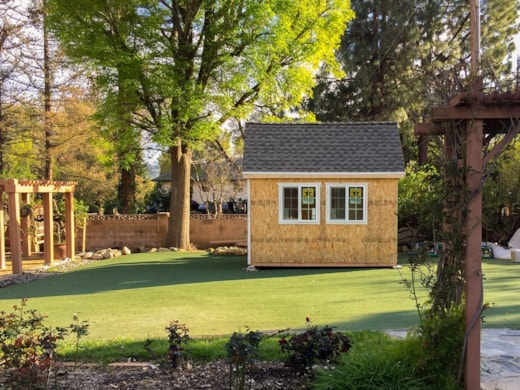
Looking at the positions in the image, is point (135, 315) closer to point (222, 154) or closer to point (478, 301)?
point (478, 301)

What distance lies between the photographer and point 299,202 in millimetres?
11906

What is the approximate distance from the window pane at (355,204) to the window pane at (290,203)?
145 cm

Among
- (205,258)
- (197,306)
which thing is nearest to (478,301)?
(197,306)

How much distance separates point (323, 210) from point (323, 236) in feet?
2.31

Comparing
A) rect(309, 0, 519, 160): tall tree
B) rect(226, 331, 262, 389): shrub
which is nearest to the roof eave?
rect(226, 331, 262, 389): shrub

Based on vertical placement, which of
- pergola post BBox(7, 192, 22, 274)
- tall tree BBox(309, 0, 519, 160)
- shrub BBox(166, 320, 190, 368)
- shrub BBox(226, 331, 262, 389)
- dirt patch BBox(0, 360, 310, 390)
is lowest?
dirt patch BBox(0, 360, 310, 390)

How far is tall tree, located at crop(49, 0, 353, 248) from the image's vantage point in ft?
47.5

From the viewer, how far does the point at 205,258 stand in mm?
14359

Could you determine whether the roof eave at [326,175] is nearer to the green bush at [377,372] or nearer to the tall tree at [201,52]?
the tall tree at [201,52]

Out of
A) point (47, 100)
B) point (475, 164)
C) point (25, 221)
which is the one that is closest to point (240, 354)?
point (475, 164)

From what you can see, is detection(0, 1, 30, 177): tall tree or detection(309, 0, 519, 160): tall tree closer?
detection(0, 1, 30, 177): tall tree

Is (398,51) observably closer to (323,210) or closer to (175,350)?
(323,210)

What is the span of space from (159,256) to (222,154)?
12.4 metres

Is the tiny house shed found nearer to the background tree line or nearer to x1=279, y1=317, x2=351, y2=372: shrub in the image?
the background tree line
